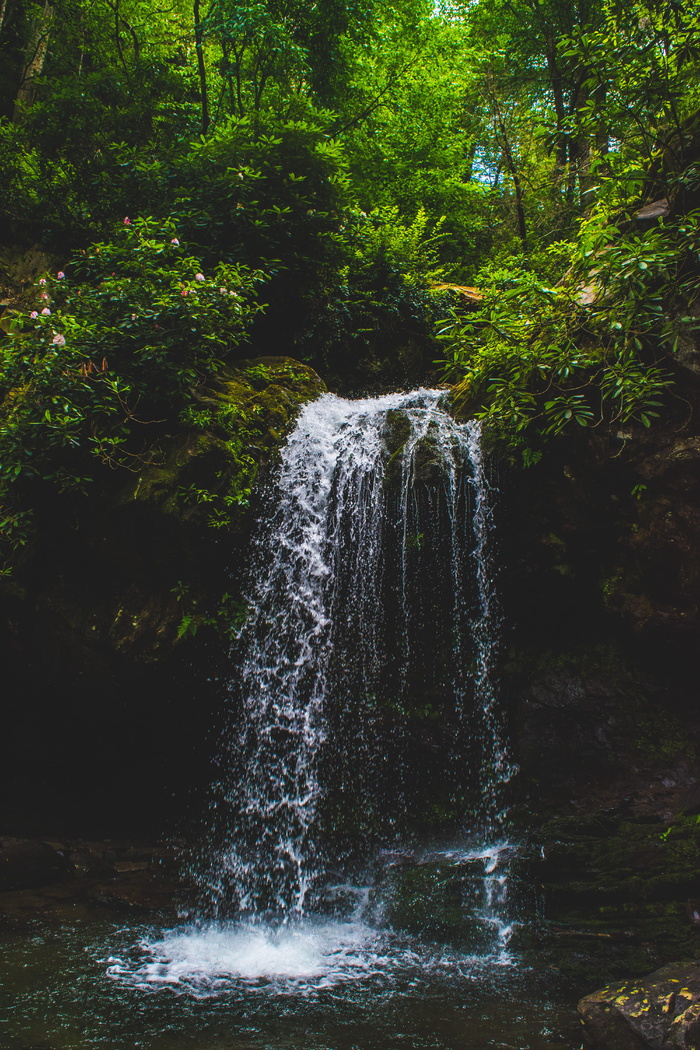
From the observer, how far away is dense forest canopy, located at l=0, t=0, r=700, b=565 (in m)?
4.85

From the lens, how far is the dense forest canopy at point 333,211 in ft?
15.9

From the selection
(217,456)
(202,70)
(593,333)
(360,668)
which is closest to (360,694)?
(360,668)

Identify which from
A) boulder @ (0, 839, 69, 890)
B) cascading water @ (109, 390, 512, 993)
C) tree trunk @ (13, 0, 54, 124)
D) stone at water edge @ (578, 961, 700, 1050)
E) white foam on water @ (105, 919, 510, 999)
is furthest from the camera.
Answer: tree trunk @ (13, 0, 54, 124)

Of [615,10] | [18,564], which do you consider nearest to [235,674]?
[18,564]

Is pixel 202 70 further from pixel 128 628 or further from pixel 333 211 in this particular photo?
pixel 128 628

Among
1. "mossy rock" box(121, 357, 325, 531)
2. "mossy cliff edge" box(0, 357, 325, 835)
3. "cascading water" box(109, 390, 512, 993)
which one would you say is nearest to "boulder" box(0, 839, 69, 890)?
"mossy cliff edge" box(0, 357, 325, 835)

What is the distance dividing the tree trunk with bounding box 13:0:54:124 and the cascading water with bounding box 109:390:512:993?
9.72 meters

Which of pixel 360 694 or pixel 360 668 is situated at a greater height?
pixel 360 668

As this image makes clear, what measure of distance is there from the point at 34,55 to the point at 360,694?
511 inches

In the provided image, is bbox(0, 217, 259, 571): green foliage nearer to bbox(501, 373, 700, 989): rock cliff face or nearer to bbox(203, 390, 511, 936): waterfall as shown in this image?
bbox(203, 390, 511, 936): waterfall

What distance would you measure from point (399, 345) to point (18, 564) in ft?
20.6

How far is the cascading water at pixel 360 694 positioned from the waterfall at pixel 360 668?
0.01 metres

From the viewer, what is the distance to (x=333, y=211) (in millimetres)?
8289

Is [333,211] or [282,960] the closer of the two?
[282,960]
